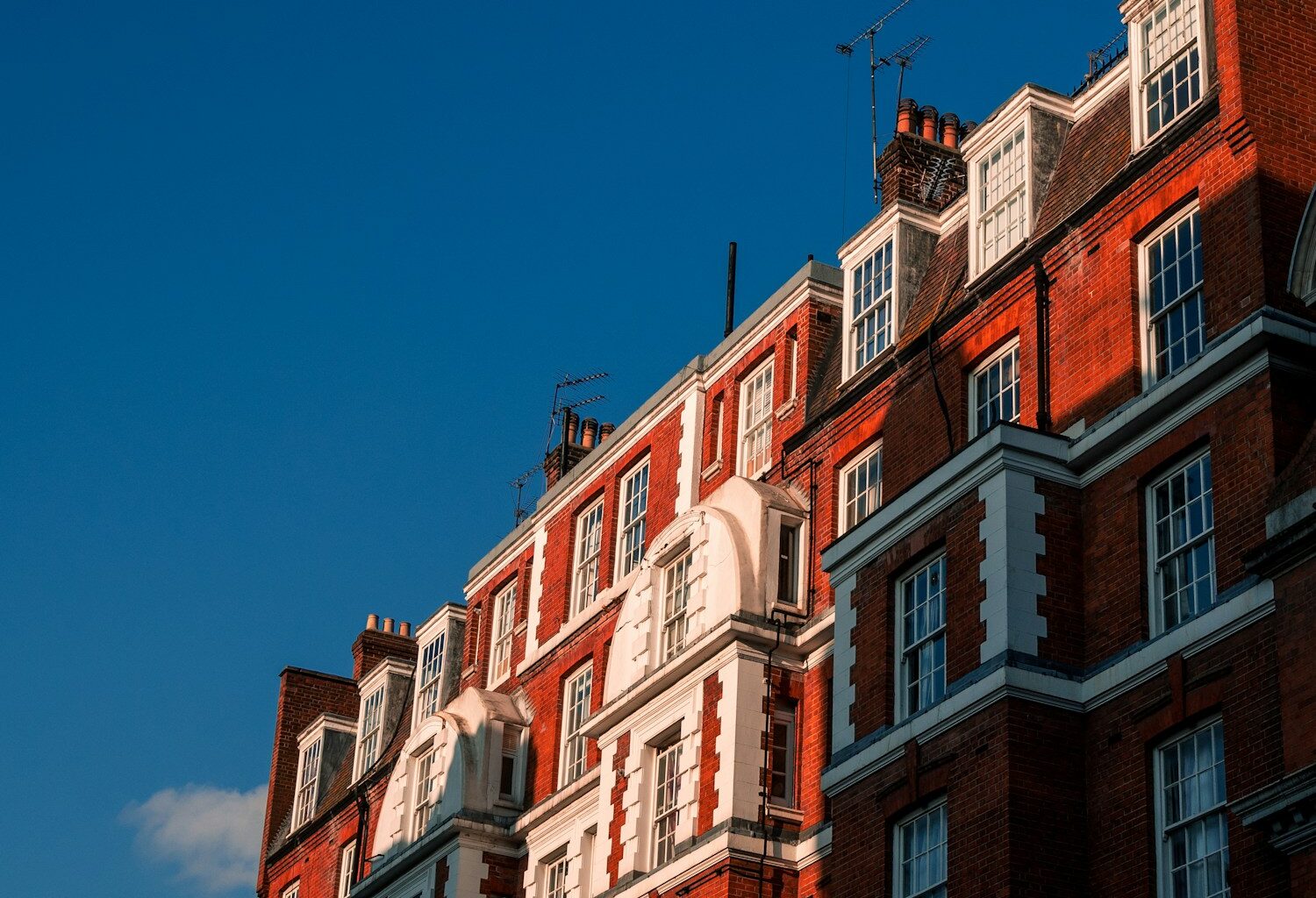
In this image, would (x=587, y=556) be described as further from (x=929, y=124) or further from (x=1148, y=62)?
(x=1148, y=62)

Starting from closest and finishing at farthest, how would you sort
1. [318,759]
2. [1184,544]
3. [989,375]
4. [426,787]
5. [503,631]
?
[1184,544]
[989,375]
[426,787]
[503,631]
[318,759]

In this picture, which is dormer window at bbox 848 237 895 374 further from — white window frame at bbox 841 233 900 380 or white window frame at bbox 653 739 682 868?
white window frame at bbox 653 739 682 868

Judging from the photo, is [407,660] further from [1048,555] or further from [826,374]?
[1048,555]

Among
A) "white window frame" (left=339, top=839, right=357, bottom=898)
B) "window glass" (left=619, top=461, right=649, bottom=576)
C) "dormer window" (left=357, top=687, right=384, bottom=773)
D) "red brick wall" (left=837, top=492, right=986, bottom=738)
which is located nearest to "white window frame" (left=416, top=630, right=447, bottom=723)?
"dormer window" (left=357, top=687, right=384, bottom=773)

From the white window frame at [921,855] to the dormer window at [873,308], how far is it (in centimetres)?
938

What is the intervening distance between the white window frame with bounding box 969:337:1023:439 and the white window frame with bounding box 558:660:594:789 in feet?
39.7

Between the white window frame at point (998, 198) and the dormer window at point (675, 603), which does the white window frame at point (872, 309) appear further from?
the dormer window at point (675, 603)

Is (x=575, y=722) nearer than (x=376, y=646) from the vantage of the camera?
Yes

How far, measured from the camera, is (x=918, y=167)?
4009 centimetres

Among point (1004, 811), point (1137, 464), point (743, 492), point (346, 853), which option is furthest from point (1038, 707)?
point (346, 853)

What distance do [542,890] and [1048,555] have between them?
16.5 m

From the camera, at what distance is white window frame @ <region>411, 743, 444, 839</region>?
4512 centimetres

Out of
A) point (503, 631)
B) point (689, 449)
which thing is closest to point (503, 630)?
point (503, 631)

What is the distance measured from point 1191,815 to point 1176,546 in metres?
3.61
